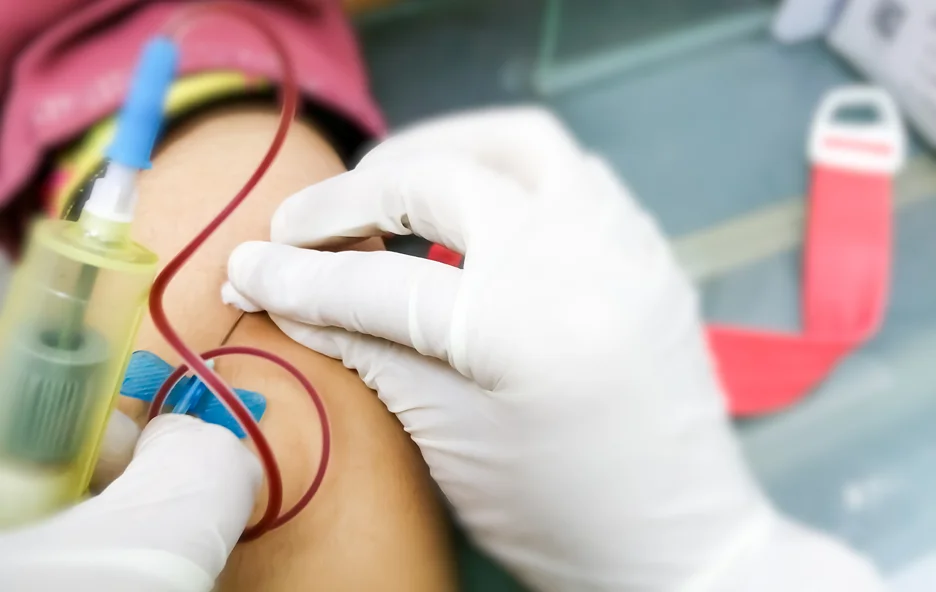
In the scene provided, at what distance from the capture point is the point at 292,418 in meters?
0.54

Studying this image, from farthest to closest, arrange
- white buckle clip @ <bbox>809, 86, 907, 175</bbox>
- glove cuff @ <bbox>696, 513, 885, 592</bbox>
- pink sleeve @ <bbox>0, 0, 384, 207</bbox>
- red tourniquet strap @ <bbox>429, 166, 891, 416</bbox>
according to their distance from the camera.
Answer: white buckle clip @ <bbox>809, 86, 907, 175</bbox>
red tourniquet strap @ <bbox>429, 166, 891, 416</bbox>
pink sleeve @ <bbox>0, 0, 384, 207</bbox>
glove cuff @ <bbox>696, 513, 885, 592</bbox>

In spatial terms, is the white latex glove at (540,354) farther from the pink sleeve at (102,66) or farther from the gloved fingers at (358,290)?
the pink sleeve at (102,66)

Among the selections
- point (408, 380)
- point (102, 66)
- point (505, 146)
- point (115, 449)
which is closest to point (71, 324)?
point (115, 449)

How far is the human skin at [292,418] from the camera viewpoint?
493 millimetres

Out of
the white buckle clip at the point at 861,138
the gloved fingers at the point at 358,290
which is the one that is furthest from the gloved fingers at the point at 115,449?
the white buckle clip at the point at 861,138

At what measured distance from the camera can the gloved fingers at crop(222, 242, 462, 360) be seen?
0.51 metres

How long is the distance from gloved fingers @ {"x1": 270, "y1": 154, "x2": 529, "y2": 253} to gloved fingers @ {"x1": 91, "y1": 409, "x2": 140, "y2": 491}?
21 centimetres

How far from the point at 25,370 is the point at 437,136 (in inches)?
14.8

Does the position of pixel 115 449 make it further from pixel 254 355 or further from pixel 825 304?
pixel 825 304

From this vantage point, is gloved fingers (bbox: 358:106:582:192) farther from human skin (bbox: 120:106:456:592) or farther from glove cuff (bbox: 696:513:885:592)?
glove cuff (bbox: 696:513:885:592)

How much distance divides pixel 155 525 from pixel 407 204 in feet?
0.93

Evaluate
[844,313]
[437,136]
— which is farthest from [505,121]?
[844,313]

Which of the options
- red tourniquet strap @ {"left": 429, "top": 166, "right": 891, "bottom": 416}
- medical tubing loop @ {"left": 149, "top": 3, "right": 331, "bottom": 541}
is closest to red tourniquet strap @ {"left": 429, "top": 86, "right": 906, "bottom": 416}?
red tourniquet strap @ {"left": 429, "top": 166, "right": 891, "bottom": 416}

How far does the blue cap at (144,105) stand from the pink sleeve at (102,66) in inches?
15.2
